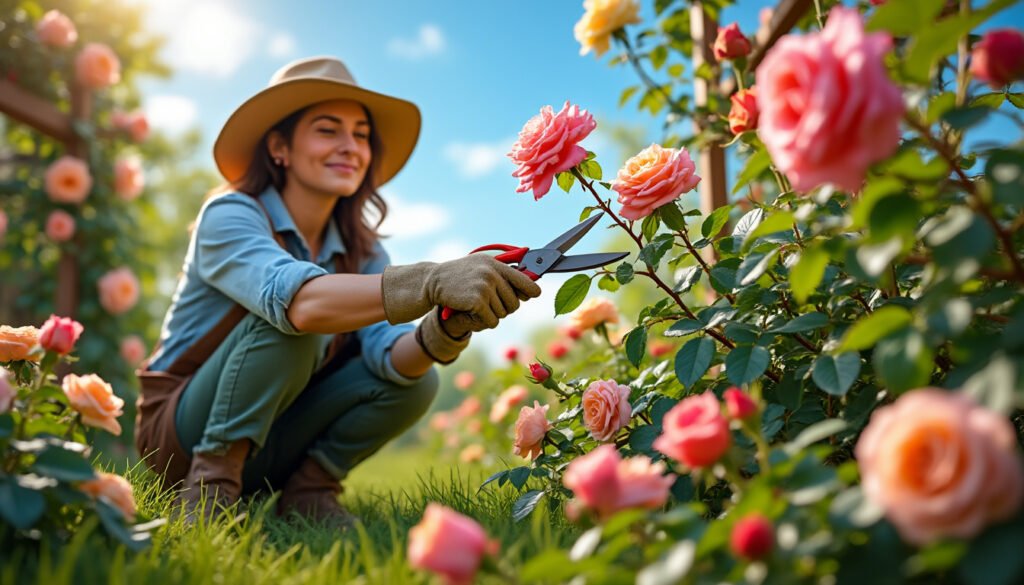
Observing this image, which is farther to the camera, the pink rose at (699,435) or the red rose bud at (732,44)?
the red rose bud at (732,44)

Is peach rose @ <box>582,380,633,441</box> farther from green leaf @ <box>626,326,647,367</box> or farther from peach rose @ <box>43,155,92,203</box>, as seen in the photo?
peach rose @ <box>43,155,92,203</box>

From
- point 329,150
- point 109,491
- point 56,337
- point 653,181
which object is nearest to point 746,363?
point 653,181

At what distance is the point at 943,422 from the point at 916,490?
0.20 feet

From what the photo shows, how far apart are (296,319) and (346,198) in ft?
2.83

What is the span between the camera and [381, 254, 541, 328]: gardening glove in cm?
152

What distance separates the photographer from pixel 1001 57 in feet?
2.74

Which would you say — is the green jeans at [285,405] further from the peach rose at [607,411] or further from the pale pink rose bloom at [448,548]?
the pale pink rose bloom at [448,548]

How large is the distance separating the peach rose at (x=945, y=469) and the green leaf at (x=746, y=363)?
530 millimetres

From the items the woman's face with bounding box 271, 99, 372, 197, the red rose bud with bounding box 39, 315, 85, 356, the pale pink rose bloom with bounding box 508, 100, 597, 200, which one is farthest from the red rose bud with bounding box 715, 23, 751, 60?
the red rose bud with bounding box 39, 315, 85, 356

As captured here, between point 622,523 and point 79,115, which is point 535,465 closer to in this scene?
point 622,523

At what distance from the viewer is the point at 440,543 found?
76 cm

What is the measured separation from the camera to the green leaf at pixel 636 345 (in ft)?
4.75

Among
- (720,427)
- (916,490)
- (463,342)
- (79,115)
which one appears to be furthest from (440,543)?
(79,115)

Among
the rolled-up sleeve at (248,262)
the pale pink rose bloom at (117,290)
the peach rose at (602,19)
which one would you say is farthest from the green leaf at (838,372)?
the pale pink rose bloom at (117,290)
